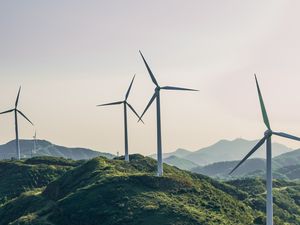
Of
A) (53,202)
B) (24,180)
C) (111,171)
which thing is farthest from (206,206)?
(24,180)

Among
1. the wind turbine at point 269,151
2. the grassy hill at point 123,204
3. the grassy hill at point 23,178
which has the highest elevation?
the wind turbine at point 269,151

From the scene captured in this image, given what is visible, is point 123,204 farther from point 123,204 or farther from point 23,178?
point 23,178

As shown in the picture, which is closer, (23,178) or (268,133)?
(268,133)

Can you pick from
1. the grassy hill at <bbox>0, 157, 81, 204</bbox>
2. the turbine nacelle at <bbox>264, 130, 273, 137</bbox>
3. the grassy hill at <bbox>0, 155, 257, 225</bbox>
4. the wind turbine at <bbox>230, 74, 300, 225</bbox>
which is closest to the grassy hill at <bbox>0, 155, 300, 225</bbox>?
the grassy hill at <bbox>0, 155, 257, 225</bbox>

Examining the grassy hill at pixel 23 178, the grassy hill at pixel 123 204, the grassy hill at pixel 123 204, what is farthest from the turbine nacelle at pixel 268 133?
the grassy hill at pixel 23 178

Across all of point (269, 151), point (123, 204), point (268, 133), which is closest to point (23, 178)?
point (123, 204)

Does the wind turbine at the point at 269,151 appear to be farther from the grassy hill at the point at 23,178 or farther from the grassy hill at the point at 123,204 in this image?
the grassy hill at the point at 23,178

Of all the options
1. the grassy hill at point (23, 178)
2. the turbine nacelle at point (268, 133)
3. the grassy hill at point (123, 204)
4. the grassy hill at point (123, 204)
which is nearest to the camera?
the turbine nacelle at point (268, 133)

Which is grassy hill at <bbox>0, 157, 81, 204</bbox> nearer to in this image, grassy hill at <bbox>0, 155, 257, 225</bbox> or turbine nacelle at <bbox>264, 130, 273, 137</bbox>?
grassy hill at <bbox>0, 155, 257, 225</bbox>

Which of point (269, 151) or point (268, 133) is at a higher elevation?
point (268, 133)

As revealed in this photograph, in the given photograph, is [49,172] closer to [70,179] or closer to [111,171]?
[70,179]

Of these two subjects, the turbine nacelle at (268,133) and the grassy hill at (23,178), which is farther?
the grassy hill at (23,178)

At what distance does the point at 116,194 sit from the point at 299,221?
302ft

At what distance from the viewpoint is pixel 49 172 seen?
193 m
